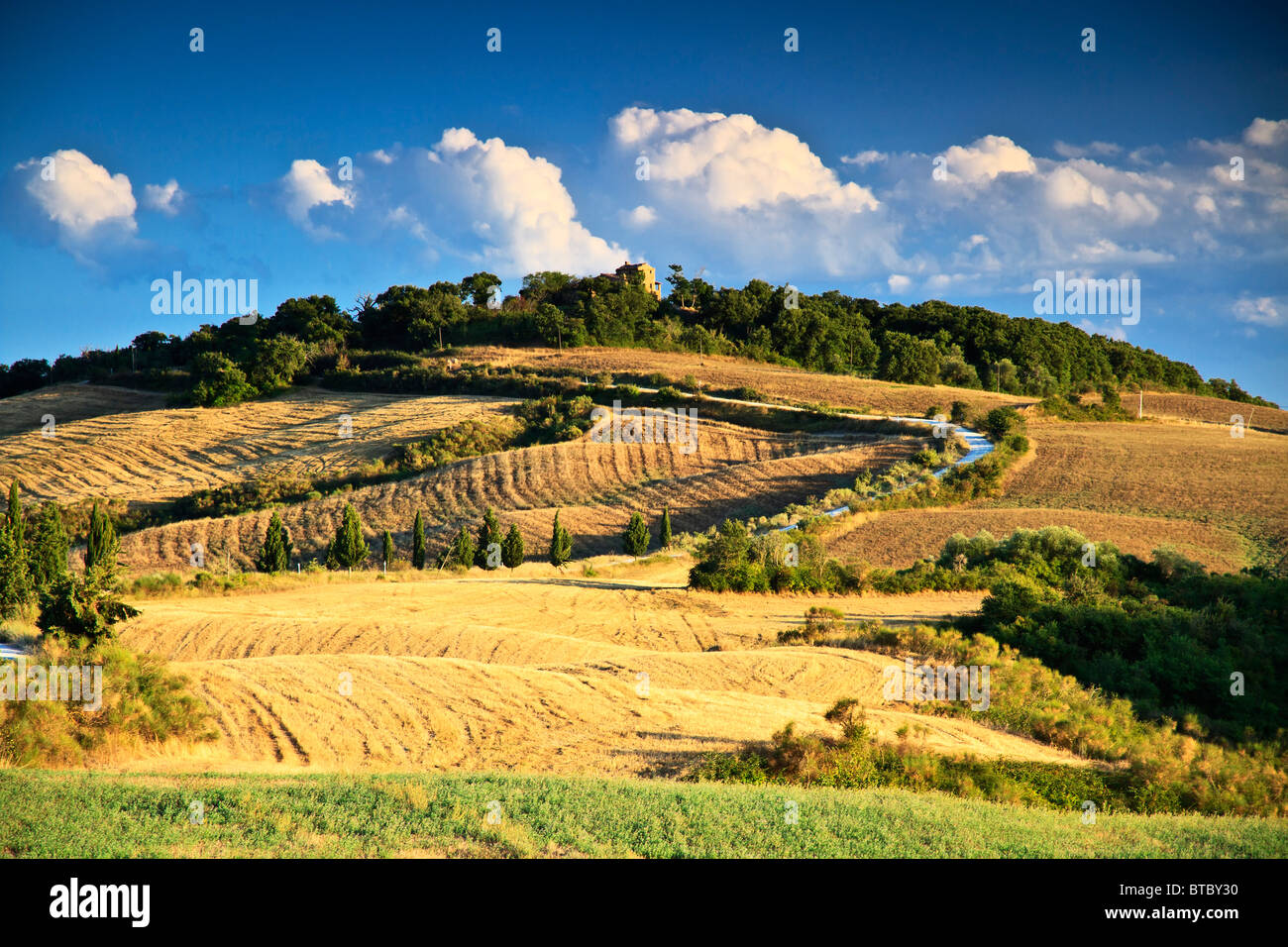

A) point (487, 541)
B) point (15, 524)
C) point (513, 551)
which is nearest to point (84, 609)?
point (15, 524)

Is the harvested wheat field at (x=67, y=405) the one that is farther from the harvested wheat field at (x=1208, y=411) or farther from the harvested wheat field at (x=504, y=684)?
the harvested wheat field at (x=1208, y=411)

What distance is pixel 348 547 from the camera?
1099 inches

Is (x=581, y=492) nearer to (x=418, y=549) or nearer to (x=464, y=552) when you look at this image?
(x=418, y=549)

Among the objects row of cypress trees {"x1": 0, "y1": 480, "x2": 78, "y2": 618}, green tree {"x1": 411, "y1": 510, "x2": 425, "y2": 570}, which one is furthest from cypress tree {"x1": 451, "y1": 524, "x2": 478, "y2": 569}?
row of cypress trees {"x1": 0, "y1": 480, "x2": 78, "y2": 618}

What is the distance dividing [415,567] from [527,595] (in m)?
8.58

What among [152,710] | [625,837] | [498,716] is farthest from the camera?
[498,716]

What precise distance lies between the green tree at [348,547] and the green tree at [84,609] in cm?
1619

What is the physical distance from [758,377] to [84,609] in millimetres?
50614

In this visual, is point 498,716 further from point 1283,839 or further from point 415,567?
point 415,567

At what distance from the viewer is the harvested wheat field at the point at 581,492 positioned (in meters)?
32.5

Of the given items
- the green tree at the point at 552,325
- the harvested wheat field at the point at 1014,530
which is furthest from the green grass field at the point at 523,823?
the green tree at the point at 552,325

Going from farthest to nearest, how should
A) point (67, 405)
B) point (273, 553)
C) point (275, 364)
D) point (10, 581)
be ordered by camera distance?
point (275, 364), point (67, 405), point (273, 553), point (10, 581)
